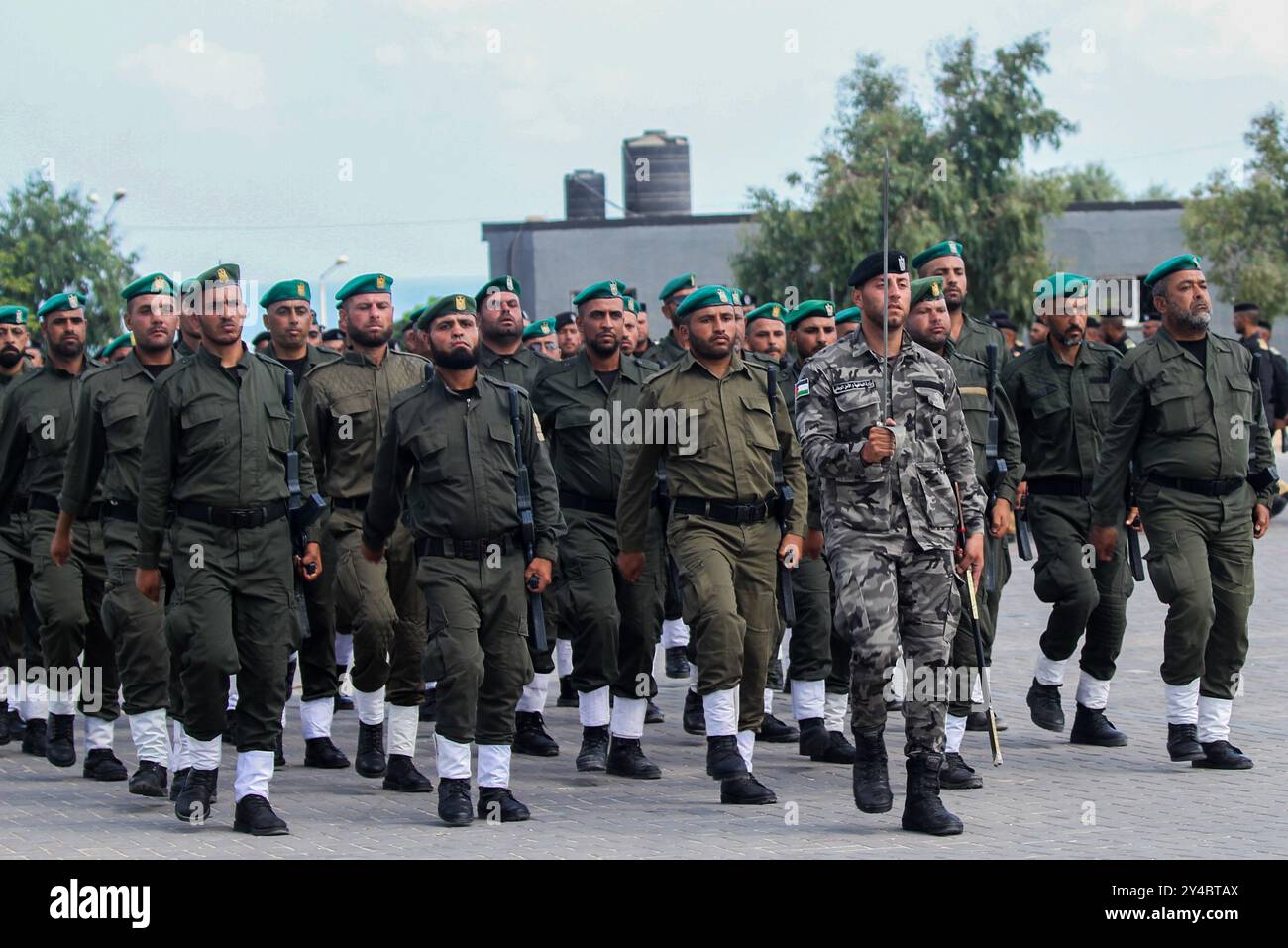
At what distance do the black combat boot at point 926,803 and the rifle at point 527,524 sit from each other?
5.60 ft

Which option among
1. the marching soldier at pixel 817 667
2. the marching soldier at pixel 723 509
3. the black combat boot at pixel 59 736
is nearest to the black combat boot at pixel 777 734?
the marching soldier at pixel 817 667

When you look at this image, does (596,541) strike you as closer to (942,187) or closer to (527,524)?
(527,524)

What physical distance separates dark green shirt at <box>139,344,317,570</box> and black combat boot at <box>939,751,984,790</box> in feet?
10.5

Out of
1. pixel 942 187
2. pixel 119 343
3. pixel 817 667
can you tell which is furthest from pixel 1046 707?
pixel 942 187

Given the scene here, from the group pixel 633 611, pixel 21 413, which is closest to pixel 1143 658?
pixel 633 611

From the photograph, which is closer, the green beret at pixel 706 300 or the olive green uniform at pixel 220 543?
the olive green uniform at pixel 220 543

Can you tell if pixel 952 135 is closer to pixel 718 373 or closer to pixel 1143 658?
pixel 1143 658

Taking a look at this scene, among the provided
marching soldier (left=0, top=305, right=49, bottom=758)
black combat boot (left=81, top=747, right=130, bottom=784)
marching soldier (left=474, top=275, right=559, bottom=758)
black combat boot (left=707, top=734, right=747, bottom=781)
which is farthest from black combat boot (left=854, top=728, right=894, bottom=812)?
marching soldier (left=0, top=305, right=49, bottom=758)

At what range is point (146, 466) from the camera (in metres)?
8.59

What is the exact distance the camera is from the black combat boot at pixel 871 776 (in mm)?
8258

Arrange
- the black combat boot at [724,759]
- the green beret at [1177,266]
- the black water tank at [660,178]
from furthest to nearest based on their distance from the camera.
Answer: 1. the black water tank at [660,178]
2. the green beret at [1177,266]
3. the black combat boot at [724,759]

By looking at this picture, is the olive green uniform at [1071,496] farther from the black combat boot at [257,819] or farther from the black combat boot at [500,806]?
the black combat boot at [257,819]

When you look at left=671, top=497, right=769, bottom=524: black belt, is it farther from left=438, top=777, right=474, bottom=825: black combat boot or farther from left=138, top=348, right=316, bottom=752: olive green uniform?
left=138, top=348, right=316, bottom=752: olive green uniform

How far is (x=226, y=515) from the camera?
28.0ft
